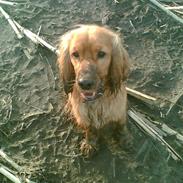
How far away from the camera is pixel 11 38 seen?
661 centimetres

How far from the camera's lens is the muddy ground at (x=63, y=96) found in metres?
5.16

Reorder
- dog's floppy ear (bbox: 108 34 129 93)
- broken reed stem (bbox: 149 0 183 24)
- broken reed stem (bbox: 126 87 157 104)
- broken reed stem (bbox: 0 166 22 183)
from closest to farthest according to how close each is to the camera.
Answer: dog's floppy ear (bbox: 108 34 129 93) → broken reed stem (bbox: 0 166 22 183) → broken reed stem (bbox: 126 87 157 104) → broken reed stem (bbox: 149 0 183 24)

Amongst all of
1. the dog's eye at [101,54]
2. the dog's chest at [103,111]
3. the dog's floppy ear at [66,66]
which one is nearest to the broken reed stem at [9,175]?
the dog's chest at [103,111]

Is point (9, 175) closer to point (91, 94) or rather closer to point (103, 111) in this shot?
point (103, 111)

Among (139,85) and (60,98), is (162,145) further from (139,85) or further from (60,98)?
(60,98)

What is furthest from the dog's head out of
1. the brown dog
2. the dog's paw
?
the dog's paw

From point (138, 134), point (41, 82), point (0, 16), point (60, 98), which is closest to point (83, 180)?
point (138, 134)

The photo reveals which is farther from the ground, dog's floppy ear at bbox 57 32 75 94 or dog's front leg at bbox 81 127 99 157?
dog's floppy ear at bbox 57 32 75 94

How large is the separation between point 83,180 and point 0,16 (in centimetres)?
324

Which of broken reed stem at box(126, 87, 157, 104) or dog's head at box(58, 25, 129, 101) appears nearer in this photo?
dog's head at box(58, 25, 129, 101)

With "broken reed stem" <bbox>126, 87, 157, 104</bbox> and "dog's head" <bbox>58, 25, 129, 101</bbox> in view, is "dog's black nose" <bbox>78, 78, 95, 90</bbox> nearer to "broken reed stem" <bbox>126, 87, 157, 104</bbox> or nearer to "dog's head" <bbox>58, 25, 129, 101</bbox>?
"dog's head" <bbox>58, 25, 129, 101</bbox>

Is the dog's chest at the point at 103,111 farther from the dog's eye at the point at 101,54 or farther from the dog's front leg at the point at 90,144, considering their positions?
the dog's eye at the point at 101,54

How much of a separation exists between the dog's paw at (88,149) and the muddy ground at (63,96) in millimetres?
73

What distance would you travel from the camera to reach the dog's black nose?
4.16 meters
